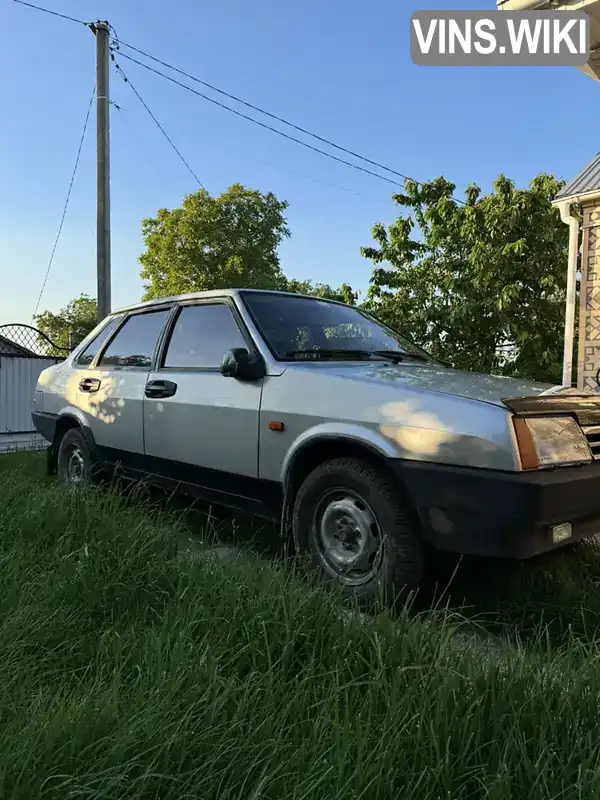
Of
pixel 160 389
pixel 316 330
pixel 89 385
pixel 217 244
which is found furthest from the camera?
pixel 217 244

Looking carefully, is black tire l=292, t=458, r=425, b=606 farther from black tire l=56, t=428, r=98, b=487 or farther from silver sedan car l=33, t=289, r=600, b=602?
black tire l=56, t=428, r=98, b=487

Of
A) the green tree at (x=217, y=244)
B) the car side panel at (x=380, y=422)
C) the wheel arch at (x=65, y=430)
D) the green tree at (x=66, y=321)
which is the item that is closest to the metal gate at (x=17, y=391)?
the wheel arch at (x=65, y=430)

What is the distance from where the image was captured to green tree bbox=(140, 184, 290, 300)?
96.8 feet

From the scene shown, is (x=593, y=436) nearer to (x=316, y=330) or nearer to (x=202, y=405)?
(x=316, y=330)

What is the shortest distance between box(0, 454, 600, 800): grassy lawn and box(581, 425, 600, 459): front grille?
26.9 inches

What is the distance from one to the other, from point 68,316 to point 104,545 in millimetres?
63079

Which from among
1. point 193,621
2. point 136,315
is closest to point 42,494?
point 136,315

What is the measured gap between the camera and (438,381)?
2.95 meters

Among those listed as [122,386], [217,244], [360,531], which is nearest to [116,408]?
[122,386]

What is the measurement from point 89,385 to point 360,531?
2.90 meters

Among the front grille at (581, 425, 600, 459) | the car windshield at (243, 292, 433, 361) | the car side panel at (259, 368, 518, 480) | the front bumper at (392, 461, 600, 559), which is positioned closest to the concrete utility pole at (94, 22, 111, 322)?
the car windshield at (243, 292, 433, 361)

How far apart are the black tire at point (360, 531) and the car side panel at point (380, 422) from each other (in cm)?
17

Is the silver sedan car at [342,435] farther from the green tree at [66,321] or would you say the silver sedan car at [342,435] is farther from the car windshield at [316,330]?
the green tree at [66,321]

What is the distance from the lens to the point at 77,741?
1.48 metres
